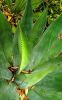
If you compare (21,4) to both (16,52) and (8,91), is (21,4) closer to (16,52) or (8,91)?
(16,52)

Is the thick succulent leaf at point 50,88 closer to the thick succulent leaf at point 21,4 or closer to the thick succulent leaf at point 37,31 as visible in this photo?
the thick succulent leaf at point 37,31

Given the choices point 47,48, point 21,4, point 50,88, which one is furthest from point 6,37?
point 21,4

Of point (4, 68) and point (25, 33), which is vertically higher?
point (25, 33)

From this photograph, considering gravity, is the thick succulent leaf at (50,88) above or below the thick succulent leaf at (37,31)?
below

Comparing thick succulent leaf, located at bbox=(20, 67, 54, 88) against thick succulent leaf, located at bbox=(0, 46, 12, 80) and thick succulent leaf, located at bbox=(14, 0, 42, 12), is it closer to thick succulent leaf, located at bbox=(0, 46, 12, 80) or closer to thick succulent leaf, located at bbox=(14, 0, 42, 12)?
thick succulent leaf, located at bbox=(0, 46, 12, 80)

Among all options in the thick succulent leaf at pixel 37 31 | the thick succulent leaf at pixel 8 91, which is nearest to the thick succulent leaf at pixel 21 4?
the thick succulent leaf at pixel 37 31

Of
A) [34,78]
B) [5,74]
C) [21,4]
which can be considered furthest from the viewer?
[21,4]
